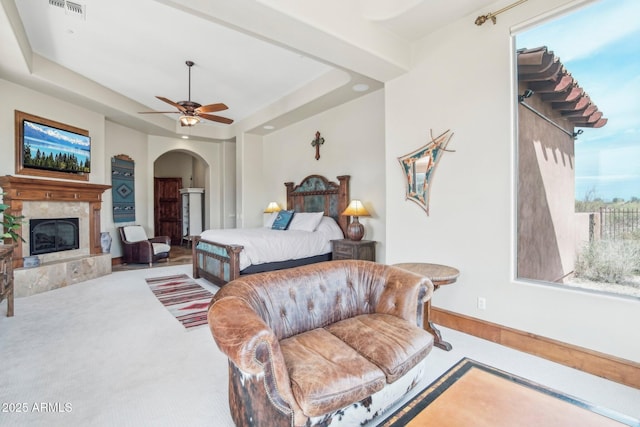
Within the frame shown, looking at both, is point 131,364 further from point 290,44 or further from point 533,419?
point 290,44

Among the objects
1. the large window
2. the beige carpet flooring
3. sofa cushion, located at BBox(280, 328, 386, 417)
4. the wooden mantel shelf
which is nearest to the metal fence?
the large window

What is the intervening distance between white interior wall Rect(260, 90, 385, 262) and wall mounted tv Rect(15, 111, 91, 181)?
11.9 feet

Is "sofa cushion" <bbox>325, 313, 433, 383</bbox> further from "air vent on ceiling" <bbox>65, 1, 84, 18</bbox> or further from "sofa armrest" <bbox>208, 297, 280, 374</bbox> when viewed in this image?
"air vent on ceiling" <bbox>65, 1, 84, 18</bbox>

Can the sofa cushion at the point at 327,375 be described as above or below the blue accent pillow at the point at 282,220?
below

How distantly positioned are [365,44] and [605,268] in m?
2.83

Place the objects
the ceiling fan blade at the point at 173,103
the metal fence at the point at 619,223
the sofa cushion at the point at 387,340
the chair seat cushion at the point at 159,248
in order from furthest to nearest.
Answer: the chair seat cushion at the point at 159,248
the ceiling fan blade at the point at 173,103
the metal fence at the point at 619,223
the sofa cushion at the point at 387,340

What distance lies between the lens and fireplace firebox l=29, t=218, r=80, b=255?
471 cm

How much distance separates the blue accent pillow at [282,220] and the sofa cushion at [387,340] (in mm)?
3528

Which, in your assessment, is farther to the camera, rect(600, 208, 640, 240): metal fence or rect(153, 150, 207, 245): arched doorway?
rect(153, 150, 207, 245): arched doorway

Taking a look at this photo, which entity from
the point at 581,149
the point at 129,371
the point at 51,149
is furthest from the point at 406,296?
the point at 51,149

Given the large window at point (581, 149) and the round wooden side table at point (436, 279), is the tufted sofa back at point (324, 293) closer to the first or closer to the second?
the round wooden side table at point (436, 279)

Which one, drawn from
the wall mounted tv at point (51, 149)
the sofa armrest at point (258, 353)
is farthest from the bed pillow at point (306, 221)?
the wall mounted tv at point (51, 149)

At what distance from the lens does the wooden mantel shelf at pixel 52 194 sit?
14.2 feet

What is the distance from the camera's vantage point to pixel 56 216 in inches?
199
